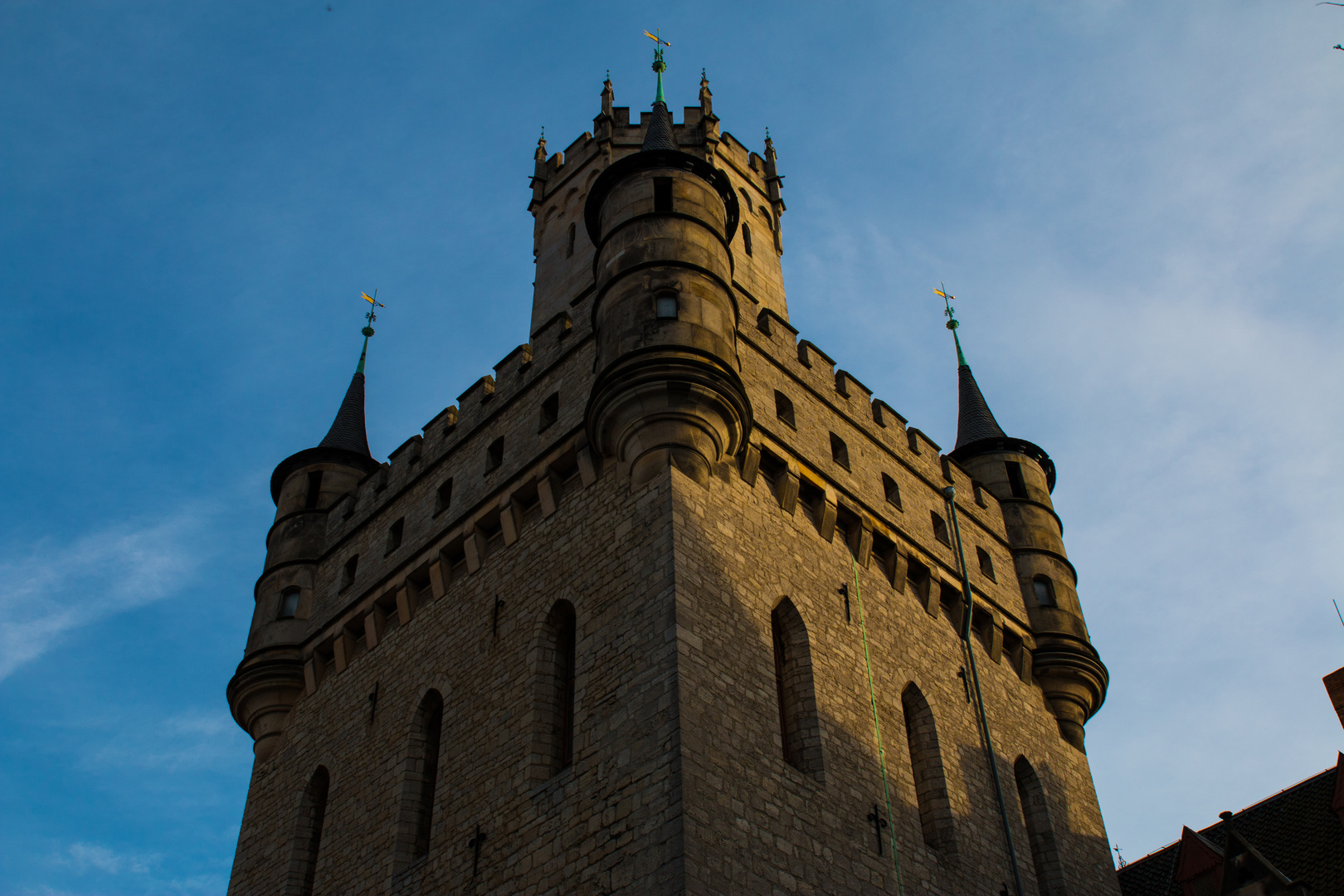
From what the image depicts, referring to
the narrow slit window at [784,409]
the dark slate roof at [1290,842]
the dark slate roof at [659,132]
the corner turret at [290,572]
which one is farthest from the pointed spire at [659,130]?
the dark slate roof at [1290,842]

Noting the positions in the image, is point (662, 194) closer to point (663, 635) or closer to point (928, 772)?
point (663, 635)

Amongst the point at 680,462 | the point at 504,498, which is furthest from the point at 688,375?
the point at 504,498

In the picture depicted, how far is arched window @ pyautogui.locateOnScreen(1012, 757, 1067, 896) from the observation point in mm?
17945

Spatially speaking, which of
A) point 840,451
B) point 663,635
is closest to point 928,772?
point 840,451

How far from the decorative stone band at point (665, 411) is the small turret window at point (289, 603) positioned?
803 cm

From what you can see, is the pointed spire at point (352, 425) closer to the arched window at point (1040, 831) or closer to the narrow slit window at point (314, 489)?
the narrow slit window at point (314, 489)

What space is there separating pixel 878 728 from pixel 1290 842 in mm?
9801

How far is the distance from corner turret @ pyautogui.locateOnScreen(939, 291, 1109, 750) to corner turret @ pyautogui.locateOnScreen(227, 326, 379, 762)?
12244 millimetres

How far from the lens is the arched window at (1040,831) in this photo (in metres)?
17.9

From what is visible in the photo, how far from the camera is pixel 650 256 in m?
17.6

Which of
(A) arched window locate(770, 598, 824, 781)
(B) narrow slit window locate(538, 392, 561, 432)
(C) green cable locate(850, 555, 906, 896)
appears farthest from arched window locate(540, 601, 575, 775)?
(C) green cable locate(850, 555, 906, 896)

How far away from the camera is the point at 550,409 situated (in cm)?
1847

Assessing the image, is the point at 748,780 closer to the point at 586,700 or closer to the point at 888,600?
the point at 586,700

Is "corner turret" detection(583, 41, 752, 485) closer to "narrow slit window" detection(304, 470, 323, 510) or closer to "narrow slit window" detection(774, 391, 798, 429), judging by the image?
"narrow slit window" detection(774, 391, 798, 429)
